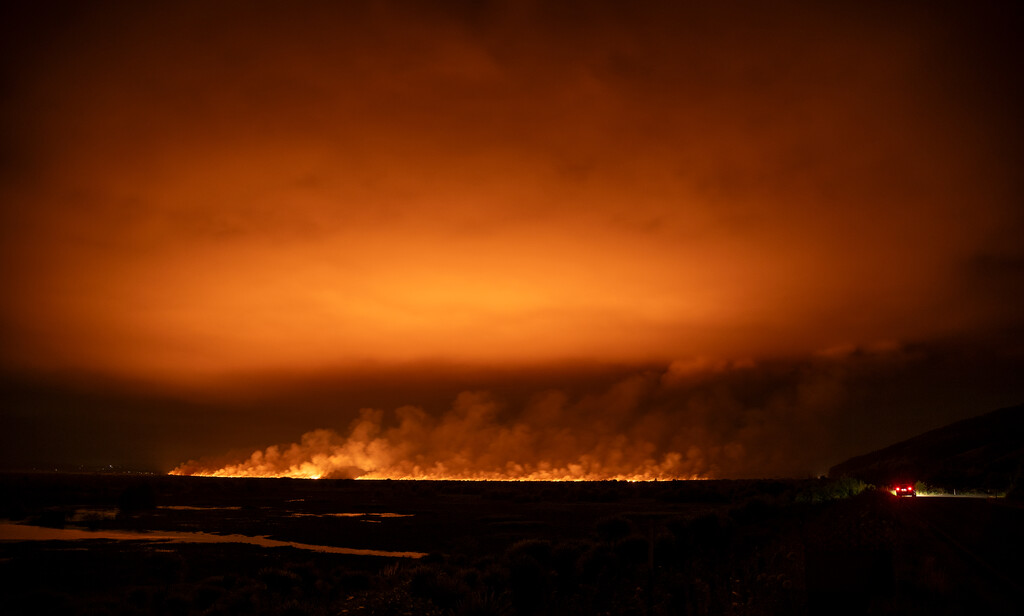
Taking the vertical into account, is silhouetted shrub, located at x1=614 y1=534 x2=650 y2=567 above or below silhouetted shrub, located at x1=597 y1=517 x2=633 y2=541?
above

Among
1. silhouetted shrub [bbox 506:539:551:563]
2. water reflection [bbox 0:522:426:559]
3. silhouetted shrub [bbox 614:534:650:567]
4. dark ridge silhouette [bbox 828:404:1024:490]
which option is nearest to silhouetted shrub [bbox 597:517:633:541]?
water reflection [bbox 0:522:426:559]

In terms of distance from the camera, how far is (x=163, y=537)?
42375 millimetres

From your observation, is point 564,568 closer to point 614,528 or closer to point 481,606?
point 481,606

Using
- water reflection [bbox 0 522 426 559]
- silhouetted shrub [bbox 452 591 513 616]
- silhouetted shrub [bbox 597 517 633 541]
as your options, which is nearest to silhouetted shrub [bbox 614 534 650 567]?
silhouetted shrub [bbox 452 591 513 616]

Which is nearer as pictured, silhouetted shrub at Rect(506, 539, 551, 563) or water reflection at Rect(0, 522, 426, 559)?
silhouetted shrub at Rect(506, 539, 551, 563)

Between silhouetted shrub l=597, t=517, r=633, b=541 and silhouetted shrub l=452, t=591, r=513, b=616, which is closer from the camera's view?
silhouetted shrub l=452, t=591, r=513, b=616

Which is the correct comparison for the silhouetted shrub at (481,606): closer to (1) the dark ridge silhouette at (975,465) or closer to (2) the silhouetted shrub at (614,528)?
(2) the silhouetted shrub at (614,528)

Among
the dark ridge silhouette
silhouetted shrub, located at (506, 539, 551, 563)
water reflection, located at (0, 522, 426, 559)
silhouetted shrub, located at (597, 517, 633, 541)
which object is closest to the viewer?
silhouetted shrub, located at (506, 539, 551, 563)

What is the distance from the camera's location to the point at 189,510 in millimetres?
66688

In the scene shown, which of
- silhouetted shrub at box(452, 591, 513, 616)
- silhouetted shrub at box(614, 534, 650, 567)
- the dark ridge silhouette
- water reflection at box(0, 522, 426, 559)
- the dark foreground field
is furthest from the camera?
the dark ridge silhouette

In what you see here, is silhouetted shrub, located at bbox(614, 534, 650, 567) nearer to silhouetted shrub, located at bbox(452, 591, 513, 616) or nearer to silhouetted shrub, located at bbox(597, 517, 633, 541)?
silhouetted shrub, located at bbox(452, 591, 513, 616)

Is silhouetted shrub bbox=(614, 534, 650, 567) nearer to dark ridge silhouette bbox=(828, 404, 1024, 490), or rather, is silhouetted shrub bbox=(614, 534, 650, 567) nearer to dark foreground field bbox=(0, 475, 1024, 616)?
dark foreground field bbox=(0, 475, 1024, 616)

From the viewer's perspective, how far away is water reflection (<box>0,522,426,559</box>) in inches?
1476

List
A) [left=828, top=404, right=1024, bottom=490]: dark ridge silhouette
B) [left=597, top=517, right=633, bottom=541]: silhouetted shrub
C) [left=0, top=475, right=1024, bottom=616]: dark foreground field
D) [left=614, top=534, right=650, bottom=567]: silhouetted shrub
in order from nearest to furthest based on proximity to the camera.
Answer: [left=0, top=475, right=1024, bottom=616]: dark foreground field, [left=614, top=534, right=650, bottom=567]: silhouetted shrub, [left=597, top=517, right=633, bottom=541]: silhouetted shrub, [left=828, top=404, right=1024, bottom=490]: dark ridge silhouette
